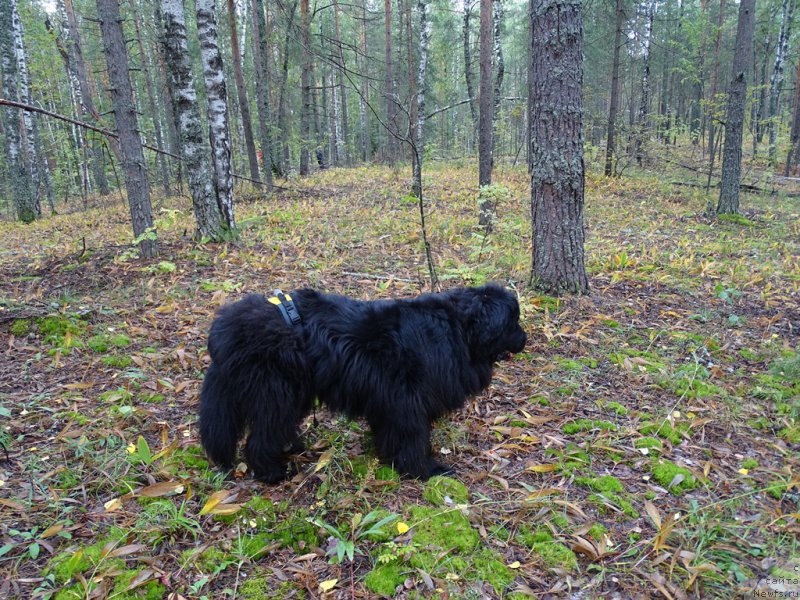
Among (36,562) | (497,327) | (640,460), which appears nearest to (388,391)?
(497,327)

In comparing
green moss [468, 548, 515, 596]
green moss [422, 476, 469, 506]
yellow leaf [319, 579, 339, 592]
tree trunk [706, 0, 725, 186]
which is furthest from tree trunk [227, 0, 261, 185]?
tree trunk [706, 0, 725, 186]

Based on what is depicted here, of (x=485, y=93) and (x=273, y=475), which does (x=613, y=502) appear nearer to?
(x=273, y=475)

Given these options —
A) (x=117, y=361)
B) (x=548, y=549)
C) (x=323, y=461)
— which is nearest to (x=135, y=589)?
(x=323, y=461)

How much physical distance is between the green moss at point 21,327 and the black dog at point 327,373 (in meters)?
3.02

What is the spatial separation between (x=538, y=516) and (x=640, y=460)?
962 millimetres

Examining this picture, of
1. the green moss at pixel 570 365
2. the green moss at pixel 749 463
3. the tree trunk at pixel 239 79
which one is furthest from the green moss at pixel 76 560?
the tree trunk at pixel 239 79

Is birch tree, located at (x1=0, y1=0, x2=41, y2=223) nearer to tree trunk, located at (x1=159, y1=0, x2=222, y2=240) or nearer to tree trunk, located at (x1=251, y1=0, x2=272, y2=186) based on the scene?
tree trunk, located at (x1=251, y1=0, x2=272, y2=186)

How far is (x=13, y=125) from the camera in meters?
13.7

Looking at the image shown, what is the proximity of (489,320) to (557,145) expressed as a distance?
8.71ft

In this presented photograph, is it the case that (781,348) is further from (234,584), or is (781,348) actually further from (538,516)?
(234,584)

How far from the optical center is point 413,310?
308 centimetres

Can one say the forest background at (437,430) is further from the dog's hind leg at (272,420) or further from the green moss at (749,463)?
the dog's hind leg at (272,420)

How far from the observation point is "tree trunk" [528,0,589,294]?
463 cm

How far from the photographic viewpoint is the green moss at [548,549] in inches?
91.3
